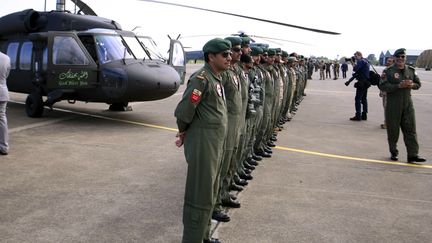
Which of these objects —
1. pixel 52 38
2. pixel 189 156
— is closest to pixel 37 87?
pixel 52 38

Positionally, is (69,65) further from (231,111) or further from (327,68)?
(327,68)

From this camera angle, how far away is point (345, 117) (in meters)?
12.8

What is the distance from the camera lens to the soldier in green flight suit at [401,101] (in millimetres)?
6895

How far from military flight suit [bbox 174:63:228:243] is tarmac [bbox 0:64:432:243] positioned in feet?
2.31

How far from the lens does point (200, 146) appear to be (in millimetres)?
3090

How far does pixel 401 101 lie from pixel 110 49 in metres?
5.90

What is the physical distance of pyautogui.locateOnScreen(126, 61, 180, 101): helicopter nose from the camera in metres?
8.98

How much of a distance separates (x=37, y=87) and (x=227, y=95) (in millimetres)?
7544

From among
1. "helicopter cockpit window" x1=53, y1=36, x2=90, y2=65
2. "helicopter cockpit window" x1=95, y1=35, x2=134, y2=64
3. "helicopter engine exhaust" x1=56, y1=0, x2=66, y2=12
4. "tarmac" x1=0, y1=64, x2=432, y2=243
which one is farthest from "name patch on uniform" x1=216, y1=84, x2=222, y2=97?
"helicopter engine exhaust" x1=56, y1=0, x2=66, y2=12

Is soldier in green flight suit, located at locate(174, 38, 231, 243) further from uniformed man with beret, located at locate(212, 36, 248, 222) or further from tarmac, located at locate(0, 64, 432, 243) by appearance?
tarmac, located at locate(0, 64, 432, 243)

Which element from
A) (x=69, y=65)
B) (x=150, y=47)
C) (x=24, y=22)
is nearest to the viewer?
(x=69, y=65)

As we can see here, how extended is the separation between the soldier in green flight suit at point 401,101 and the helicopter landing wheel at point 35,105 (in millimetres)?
7246

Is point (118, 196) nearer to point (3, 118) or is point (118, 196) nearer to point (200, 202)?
point (200, 202)

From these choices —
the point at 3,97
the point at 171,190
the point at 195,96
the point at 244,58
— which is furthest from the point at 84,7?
the point at 195,96
